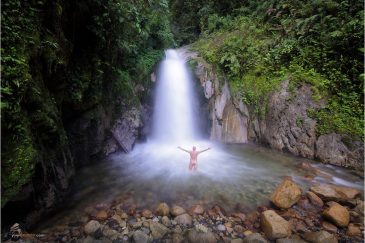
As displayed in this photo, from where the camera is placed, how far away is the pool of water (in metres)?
5.31

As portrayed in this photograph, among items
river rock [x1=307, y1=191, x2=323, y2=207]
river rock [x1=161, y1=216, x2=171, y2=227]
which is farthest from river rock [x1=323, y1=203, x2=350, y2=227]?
river rock [x1=161, y1=216, x2=171, y2=227]

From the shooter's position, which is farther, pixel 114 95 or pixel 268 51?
pixel 268 51

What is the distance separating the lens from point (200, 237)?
13.2 ft

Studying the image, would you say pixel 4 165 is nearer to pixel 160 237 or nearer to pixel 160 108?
pixel 160 237

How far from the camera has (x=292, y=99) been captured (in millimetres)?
8906

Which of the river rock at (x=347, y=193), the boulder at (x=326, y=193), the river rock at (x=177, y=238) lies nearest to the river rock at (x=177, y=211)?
the river rock at (x=177, y=238)

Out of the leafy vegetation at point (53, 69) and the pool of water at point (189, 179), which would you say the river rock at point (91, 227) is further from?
the leafy vegetation at point (53, 69)

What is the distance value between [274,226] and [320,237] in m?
0.71

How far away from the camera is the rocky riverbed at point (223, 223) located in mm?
4031

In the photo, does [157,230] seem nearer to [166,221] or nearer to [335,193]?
[166,221]

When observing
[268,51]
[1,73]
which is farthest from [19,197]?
[268,51]

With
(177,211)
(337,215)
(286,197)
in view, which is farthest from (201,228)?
(337,215)

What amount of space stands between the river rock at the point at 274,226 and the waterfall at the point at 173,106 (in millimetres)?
6054

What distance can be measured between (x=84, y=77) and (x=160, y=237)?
3.82 meters
